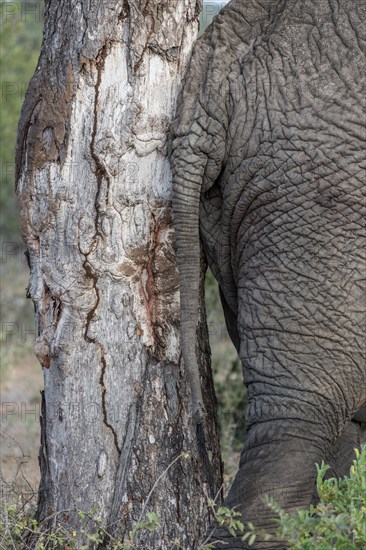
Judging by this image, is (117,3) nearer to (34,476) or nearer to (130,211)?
(130,211)

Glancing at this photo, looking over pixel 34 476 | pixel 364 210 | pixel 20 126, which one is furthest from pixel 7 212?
pixel 364 210

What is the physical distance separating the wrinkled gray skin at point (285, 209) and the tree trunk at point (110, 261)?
0.56 feet

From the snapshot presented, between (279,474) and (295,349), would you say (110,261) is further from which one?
(279,474)

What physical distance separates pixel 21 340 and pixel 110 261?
576 cm

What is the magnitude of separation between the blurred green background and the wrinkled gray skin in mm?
1059

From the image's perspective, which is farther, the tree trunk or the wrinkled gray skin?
the tree trunk

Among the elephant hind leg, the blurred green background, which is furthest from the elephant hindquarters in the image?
the blurred green background

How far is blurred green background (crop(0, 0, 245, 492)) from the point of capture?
6.34 m

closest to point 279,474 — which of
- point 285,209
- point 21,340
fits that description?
point 285,209

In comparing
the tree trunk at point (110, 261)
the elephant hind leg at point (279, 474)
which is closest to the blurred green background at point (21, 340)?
the tree trunk at point (110, 261)

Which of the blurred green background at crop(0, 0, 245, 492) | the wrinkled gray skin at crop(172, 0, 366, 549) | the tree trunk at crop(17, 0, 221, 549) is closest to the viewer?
the wrinkled gray skin at crop(172, 0, 366, 549)

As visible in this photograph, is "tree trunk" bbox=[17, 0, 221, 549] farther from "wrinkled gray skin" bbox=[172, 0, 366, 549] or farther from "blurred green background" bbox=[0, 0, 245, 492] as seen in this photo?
"blurred green background" bbox=[0, 0, 245, 492]

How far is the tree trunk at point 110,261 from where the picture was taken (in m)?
3.74

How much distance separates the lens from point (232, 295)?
3.85 m
